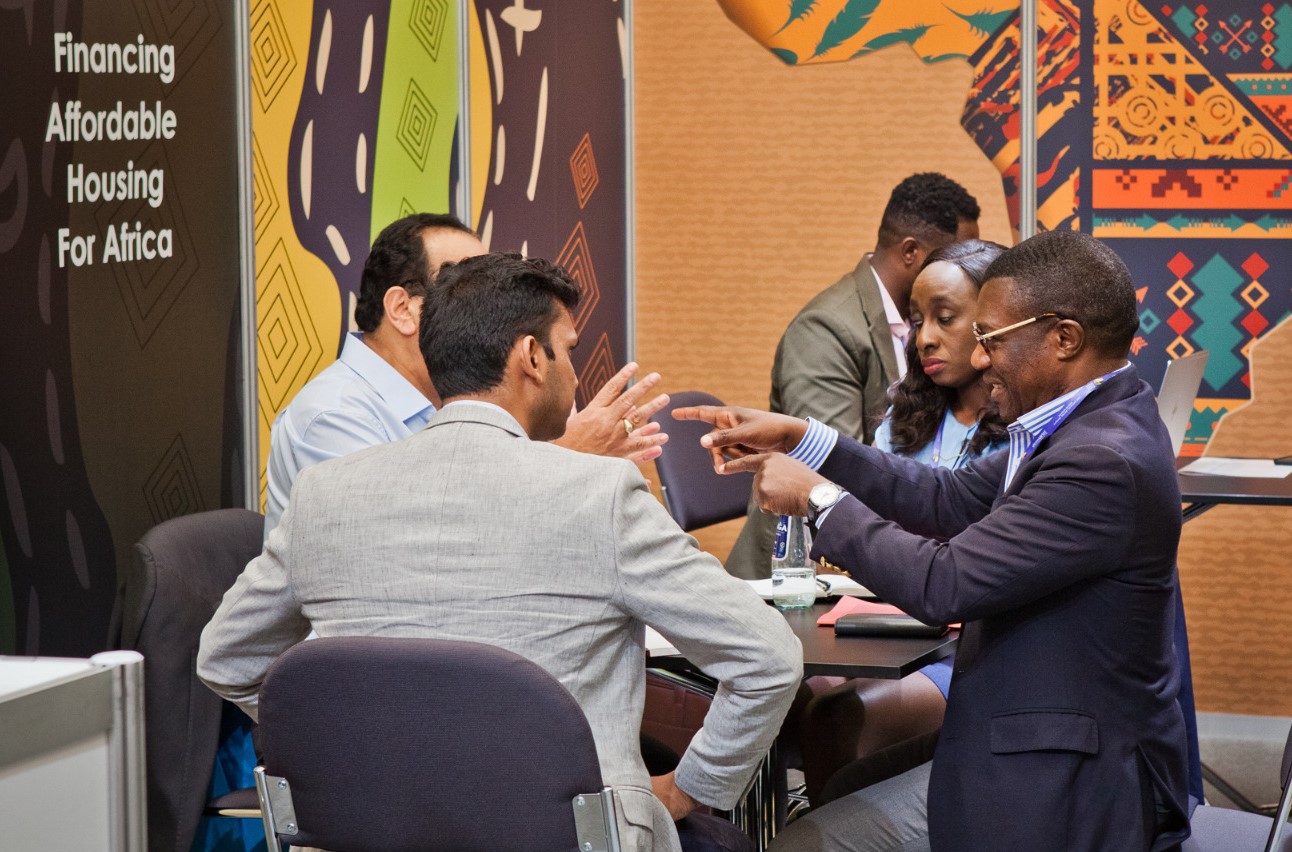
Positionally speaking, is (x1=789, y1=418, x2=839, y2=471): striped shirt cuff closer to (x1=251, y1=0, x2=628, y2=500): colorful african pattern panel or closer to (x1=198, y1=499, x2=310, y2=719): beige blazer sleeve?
(x1=198, y1=499, x2=310, y2=719): beige blazer sleeve

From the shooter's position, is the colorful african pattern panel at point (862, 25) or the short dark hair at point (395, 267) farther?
the colorful african pattern panel at point (862, 25)

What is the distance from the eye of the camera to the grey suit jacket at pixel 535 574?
169 centimetres

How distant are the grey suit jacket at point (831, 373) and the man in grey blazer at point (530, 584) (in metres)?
1.97

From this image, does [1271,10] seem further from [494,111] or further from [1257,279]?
[494,111]

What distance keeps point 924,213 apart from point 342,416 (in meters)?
2.06

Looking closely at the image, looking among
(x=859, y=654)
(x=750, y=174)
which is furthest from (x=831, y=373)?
(x=750, y=174)

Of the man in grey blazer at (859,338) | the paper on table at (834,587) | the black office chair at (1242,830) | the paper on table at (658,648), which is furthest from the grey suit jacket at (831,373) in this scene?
the black office chair at (1242,830)

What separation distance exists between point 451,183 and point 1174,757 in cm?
267

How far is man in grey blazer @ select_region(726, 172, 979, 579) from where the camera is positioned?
152 inches

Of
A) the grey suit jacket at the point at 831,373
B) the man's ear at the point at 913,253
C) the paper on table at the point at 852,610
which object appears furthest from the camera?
the man's ear at the point at 913,253

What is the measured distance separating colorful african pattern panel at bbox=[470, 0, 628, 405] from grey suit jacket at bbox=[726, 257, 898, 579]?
3.16 feet

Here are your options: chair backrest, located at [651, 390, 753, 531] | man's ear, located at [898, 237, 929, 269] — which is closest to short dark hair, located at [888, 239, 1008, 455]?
man's ear, located at [898, 237, 929, 269]

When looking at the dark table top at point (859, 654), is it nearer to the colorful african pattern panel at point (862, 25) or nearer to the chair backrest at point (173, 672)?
the chair backrest at point (173, 672)

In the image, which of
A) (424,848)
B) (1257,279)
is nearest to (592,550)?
(424,848)
